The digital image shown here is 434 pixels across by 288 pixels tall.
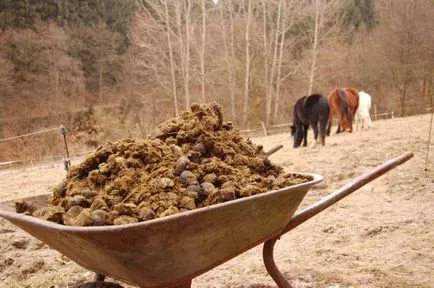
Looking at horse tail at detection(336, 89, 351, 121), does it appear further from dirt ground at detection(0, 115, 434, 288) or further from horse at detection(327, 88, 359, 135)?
dirt ground at detection(0, 115, 434, 288)

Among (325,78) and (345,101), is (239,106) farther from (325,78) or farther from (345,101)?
(345,101)

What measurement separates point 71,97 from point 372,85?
54.9 ft

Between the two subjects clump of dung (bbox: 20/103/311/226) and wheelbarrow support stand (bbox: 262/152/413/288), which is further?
wheelbarrow support stand (bbox: 262/152/413/288)

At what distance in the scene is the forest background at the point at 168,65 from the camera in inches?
843

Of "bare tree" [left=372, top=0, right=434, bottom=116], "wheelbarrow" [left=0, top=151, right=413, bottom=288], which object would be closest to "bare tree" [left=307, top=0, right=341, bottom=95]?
"bare tree" [left=372, top=0, right=434, bottom=116]

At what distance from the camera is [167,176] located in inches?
78.3

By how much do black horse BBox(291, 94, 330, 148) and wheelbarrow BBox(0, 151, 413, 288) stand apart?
7.75 m

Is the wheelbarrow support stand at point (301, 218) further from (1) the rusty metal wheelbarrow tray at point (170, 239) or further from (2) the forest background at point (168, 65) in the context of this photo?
(2) the forest background at point (168, 65)

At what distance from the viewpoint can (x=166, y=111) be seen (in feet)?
81.0

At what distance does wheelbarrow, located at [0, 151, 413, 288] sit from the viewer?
158cm

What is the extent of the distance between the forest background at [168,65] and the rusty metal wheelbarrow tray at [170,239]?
1791 centimetres

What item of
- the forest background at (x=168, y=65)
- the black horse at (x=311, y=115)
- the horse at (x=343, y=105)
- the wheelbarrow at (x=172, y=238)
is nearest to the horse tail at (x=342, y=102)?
the horse at (x=343, y=105)

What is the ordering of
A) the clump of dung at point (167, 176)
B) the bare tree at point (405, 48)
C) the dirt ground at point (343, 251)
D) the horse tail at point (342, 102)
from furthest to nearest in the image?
1. the bare tree at point (405, 48)
2. the horse tail at point (342, 102)
3. the dirt ground at point (343, 251)
4. the clump of dung at point (167, 176)

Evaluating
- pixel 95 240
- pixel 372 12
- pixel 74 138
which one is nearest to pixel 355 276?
pixel 95 240
